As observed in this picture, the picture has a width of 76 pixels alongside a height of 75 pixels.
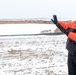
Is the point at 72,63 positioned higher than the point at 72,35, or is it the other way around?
the point at 72,35

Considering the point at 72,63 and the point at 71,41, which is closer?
the point at 71,41

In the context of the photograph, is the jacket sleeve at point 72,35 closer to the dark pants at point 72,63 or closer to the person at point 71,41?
the person at point 71,41

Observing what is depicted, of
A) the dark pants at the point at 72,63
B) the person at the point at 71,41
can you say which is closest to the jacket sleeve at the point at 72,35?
the person at the point at 71,41

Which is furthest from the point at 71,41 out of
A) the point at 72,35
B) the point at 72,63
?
the point at 72,63

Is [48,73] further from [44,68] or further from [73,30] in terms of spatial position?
[73,30]

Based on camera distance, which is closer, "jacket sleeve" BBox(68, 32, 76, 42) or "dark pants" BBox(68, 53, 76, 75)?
"jacket sleeve" BBox(68, 32, 76, 42)

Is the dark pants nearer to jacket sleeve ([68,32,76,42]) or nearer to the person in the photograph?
the person

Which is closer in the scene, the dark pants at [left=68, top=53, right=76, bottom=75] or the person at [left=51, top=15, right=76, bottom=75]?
the person at [left=51, top=15, right=76, bottom=75]

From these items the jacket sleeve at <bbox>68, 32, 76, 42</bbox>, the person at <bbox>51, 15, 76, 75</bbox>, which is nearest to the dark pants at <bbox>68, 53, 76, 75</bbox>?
the person at <bbox>51, 15, 76, 75</bbox>

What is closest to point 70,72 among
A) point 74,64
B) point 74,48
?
point 74,64

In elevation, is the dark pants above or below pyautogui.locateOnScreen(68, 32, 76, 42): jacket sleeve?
below

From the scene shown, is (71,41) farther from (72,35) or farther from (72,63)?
(72,63)

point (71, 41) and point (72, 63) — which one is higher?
point (71, 41)

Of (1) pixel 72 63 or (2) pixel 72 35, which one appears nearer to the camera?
(2) pixel 72 35
